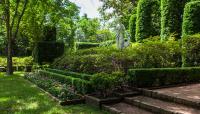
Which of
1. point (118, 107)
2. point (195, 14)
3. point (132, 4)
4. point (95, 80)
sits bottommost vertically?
point (118, 107)

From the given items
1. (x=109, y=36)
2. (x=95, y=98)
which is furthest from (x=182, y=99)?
(x=109, y=36)

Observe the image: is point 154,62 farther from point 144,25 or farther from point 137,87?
point 144,25

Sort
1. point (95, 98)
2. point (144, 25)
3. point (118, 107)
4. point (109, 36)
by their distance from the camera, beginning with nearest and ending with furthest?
point (118, 107), point (95, 98), point (144, 25), point (109, 36)

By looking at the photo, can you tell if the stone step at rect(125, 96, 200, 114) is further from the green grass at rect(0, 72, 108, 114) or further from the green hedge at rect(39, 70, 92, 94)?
the green hedge at rect(39, 70, 92, 94)

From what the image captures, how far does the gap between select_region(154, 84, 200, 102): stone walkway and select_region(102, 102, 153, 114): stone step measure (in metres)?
1.29

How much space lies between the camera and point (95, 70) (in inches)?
548

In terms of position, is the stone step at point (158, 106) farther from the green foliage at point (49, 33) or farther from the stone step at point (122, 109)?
the green foliage at point (49, 33)

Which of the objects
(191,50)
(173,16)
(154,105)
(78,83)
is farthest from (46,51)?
(154,105)

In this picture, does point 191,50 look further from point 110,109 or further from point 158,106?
point 110,109

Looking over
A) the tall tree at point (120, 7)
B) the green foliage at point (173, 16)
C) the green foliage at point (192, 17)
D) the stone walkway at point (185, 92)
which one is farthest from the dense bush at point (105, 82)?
the tall tree at point (120, 7)

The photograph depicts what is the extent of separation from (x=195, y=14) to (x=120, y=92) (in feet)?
27.0

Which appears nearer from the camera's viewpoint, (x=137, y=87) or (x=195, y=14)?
(x=137, y=87)

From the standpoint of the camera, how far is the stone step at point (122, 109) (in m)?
8.57

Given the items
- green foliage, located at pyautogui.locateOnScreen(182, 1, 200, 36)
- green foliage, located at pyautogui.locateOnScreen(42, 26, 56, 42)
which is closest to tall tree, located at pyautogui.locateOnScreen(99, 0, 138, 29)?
green foliage, located at pyautogui.locateOnScreen(42, 26, 56, 42)
